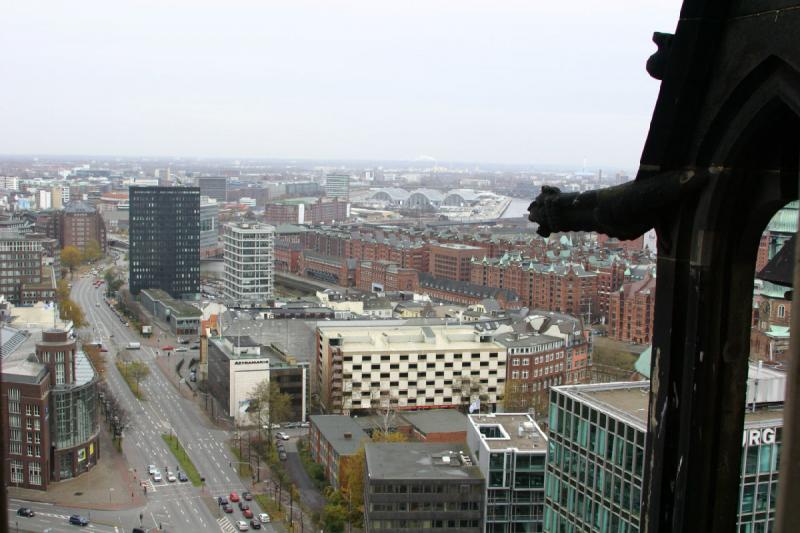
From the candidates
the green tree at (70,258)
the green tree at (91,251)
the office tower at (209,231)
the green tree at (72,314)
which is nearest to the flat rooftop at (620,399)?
the green tree at (72,314)

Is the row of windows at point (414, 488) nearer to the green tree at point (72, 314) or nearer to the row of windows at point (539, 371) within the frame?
the row of windows at point (539, 371)

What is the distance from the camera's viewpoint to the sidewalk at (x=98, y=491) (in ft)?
55.2

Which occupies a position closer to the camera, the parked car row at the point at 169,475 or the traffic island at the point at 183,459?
the parked car row at the point at 169,475

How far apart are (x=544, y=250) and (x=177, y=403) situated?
24.5 m

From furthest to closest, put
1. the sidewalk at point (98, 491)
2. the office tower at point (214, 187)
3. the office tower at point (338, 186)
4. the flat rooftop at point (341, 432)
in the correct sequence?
1. the office tower at point (338, 186)
2. the office tower at point (214, 187)
3. the flat rooftop at point (341, 432)
4. the sidewalk at point (98, 491)

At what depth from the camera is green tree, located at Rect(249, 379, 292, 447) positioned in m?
20.6

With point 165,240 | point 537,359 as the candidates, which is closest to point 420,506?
point 537,359

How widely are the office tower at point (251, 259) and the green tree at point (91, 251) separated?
639 inches

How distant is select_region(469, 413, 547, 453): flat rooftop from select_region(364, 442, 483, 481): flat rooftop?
510 mm

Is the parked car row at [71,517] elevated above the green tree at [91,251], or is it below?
below

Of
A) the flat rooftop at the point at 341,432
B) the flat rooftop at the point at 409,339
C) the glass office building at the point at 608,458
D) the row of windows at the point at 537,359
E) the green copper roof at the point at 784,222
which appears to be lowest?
the flat rooftop at the point at 341,432

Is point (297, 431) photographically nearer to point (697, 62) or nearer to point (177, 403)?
point (177, 403)

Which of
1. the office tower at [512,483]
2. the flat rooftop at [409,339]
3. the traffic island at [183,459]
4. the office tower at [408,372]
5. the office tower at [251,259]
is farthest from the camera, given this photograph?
the office tower at [251,259]

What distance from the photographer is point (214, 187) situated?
93.6 m
